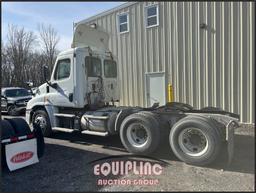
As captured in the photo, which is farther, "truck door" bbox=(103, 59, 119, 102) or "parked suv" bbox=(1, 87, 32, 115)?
"parked suv" bbox=(1, 87, 32, 115)

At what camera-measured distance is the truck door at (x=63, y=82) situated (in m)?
8.46

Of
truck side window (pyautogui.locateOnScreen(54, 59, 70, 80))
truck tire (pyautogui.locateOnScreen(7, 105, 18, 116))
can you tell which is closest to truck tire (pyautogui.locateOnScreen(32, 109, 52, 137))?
truck side window (pyautogui.locateOnScreen(54, 59, 70, 80))

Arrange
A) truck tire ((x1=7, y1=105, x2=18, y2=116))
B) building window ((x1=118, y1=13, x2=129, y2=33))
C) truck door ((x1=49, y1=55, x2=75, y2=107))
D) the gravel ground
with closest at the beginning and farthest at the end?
1. the gravel ground
2. truck door ((x1=49, y1=55, x2=75, y2=107))
3. building window ((x1=118, y1=13, x2=129, y2=33))
4. truck tire ((x1=7, y1=105, x2=18, y2=116))

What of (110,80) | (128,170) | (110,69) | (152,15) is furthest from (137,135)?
(152,15)

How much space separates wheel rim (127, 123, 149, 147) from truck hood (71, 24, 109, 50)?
3.22 m

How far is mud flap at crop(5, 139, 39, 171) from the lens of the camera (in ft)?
19.6

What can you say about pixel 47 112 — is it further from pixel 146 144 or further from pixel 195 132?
pixel 195 132

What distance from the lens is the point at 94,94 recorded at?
8742 millimetres

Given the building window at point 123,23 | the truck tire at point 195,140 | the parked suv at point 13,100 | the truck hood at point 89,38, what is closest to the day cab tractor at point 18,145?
the truck tire at point 195,140

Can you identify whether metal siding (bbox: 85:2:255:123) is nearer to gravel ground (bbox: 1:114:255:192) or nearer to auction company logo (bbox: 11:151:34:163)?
gravel ground (bbox: 1:114:255:192)

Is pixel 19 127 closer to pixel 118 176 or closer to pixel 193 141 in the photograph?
pixel 118 176

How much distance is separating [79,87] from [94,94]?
1.99 feet

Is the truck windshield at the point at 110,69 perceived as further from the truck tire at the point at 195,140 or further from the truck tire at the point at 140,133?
the truck tire at the point at 195,140

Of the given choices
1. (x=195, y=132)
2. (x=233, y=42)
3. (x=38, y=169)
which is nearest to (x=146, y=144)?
(x=195, y=132)
